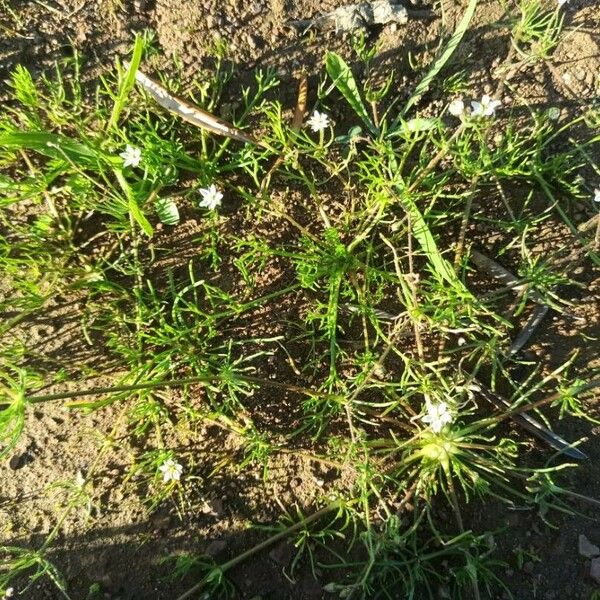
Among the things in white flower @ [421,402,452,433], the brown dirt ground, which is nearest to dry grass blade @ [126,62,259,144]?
the brown dirt ground

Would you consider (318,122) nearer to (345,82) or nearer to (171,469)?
(345,82)

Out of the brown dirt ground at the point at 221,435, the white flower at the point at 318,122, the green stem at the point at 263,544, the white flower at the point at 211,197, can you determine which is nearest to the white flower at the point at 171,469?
the brown dirt ground at the point at 221,435

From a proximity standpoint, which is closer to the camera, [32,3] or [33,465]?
[33,465]

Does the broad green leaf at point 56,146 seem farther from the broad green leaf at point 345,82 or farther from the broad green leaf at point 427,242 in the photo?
the broad green leaf at point 427,242

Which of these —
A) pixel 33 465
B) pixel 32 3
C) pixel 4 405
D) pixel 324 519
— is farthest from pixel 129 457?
pixel 32 3

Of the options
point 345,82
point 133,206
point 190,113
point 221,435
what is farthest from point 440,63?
point 221,435

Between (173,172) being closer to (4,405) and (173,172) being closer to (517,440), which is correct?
(4,405)
